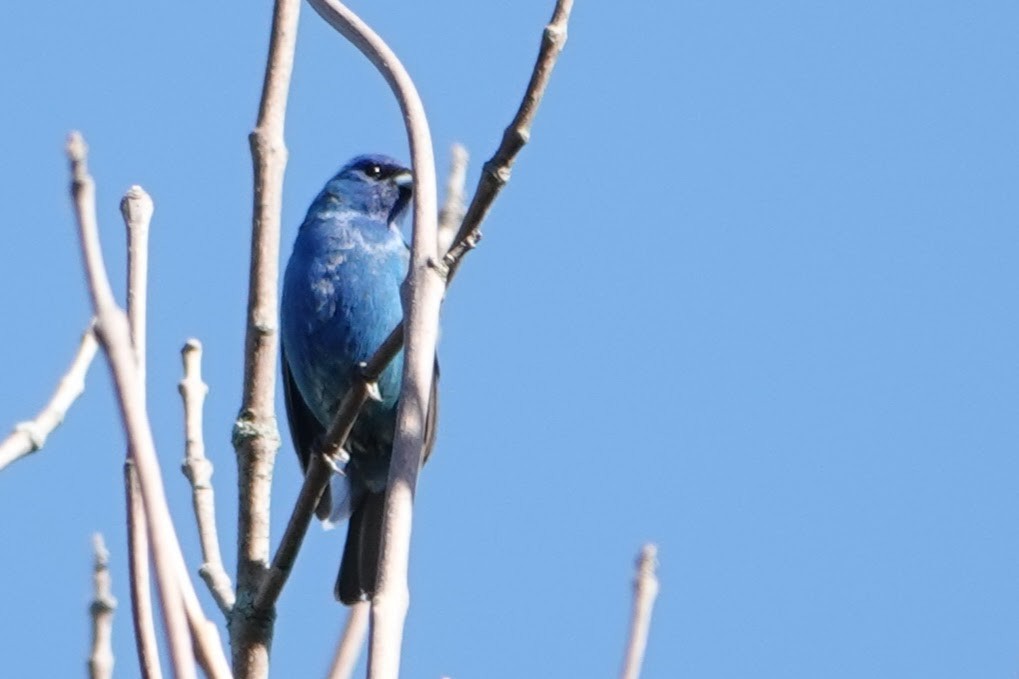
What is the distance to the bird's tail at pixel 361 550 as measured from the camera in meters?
6.07

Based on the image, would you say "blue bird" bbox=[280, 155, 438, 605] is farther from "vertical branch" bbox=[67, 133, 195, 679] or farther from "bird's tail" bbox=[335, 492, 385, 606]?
"vertical branch" bbox=[67, 133, 195, 679]

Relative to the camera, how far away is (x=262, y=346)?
3463 millimetres

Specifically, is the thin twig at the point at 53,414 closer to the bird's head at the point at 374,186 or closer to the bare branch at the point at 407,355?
the bare branch at the point at 407,355

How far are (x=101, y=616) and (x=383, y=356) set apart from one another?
1099 mm

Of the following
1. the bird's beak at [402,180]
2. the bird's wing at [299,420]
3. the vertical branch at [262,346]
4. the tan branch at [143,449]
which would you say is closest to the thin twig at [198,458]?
the vertical branch at [262,346]

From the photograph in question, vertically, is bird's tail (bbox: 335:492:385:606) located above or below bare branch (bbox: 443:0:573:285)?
above

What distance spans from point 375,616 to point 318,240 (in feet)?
17.9

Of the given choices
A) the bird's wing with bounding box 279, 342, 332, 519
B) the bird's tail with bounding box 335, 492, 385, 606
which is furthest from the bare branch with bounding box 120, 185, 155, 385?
the bird's wing with bounding box 279, 342, 332, 519

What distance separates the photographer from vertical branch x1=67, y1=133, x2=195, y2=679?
1.83m

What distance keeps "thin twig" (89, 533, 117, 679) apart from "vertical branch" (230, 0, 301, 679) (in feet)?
1.88

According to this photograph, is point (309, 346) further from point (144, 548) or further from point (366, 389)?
point (144, 548)

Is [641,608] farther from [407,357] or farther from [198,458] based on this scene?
[198,458]

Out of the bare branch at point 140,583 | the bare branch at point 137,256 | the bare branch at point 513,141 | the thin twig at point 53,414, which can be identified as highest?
the bare branch at point 513,141

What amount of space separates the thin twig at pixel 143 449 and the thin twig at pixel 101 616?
0.56 meters
